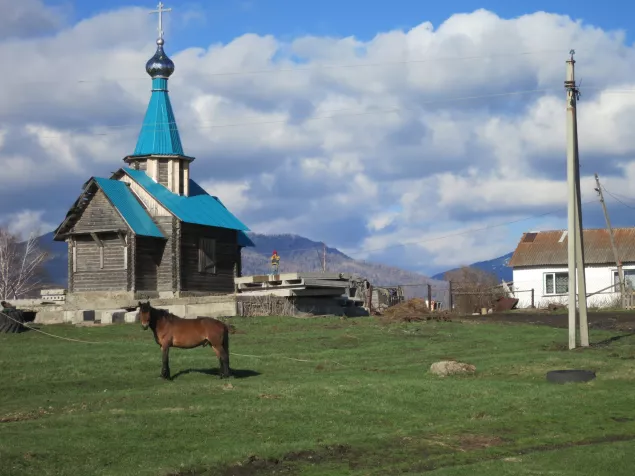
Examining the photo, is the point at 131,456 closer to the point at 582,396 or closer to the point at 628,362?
the point at 582,396

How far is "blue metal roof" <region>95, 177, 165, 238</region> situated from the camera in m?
52.0

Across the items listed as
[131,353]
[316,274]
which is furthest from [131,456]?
[316,274]

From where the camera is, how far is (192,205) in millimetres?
56531

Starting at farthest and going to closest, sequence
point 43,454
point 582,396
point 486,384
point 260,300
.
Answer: point 260,300 < point 486,384 < point 582,396 < point 43,454

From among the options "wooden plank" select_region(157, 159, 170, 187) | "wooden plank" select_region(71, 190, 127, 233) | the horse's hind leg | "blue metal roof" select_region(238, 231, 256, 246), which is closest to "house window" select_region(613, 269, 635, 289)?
"blue metal roof" select_region(238, 231, 256, 246)

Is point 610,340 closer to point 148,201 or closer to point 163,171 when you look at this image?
point 148,201

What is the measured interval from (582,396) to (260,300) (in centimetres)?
2661

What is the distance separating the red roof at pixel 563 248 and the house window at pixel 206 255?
23.7 metres

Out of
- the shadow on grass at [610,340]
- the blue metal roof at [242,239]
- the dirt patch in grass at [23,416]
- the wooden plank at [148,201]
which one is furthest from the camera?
the blue metal roof at [242,239]

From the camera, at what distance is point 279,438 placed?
1795cm

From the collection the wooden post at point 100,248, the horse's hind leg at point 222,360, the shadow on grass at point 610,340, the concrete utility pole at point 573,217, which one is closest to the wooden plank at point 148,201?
the wooden post at point 100,248

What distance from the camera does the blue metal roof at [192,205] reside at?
54344 mm

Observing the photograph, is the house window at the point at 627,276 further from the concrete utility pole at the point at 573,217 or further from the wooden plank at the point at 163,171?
the concrete utility pole at the point at 573,217

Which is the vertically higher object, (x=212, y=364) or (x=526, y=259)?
(x=526, y=259)
